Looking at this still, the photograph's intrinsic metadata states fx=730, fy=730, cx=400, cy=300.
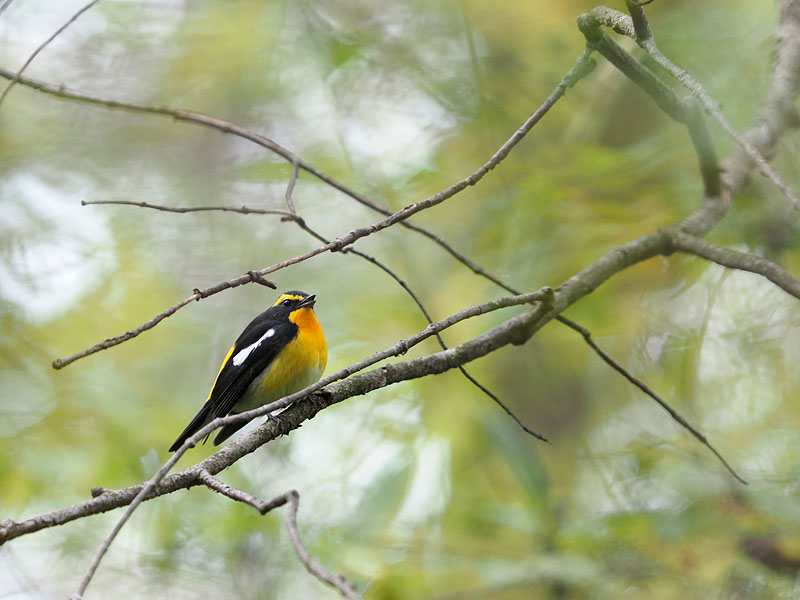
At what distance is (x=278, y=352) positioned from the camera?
4.20 metres

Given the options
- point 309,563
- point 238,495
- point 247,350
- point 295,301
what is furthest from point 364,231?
point 295,301

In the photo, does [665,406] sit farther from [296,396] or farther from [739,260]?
[296,396]

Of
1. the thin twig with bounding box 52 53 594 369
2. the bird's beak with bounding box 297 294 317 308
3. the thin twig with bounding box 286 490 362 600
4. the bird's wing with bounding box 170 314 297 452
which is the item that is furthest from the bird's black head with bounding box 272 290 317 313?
the thin twig with bounding box 286 490 362 600

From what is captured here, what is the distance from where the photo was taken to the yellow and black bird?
411 centimetres

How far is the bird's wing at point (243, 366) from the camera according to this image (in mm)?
4082

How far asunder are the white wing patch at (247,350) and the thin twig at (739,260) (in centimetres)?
230

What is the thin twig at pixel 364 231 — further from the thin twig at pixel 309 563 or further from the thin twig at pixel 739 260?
the thin twig at pixel 739 260

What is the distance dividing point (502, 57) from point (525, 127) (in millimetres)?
3188

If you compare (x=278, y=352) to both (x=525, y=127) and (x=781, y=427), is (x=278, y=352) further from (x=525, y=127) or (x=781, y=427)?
(x=781, y=427)

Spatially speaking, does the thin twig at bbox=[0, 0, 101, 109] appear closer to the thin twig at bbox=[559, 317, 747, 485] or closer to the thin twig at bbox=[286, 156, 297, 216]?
the thin twig at bbox=[286, 156, 297, 216]

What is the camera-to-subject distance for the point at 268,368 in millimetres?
4203

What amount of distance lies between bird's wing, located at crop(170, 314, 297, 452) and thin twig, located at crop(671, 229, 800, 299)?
86.1 inches

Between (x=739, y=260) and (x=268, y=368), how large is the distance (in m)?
2.57

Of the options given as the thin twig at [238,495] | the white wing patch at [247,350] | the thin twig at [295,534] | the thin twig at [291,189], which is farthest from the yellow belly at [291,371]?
the thin twig at [295,534]
